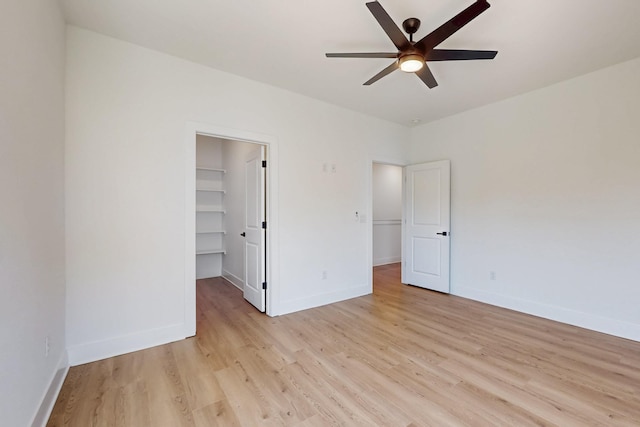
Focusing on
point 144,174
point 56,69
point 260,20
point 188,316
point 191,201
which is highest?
point 260,20

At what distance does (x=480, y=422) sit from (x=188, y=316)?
8.50 ft

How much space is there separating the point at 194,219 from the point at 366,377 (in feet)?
7.08

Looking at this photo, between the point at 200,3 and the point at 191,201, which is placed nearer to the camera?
the point at 200,3

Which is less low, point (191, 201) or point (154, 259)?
point (191, 201)

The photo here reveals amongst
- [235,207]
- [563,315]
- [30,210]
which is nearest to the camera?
[30,210]

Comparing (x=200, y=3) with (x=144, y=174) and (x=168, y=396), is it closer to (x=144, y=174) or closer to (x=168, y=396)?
(x=144, y=174)

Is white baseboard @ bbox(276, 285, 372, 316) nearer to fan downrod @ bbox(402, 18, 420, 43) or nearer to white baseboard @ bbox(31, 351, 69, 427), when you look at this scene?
white baseboard @ bbox(31, 351, 69, 427)

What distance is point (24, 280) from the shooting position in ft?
4.86

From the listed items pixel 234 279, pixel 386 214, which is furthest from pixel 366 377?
pixel 386 214

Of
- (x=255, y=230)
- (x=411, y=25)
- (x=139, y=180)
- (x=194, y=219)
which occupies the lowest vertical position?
(x=255, y=230)

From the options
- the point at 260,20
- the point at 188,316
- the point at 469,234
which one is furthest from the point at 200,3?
the point at 469,234

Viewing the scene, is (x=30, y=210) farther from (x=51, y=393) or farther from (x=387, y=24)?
(x=387, y=24)

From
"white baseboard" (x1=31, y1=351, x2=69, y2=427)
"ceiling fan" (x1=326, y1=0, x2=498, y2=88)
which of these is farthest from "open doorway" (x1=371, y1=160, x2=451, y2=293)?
"white baseboard" (x1=31, y1=351, x2=69, y2=427)

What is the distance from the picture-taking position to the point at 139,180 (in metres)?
2.59
